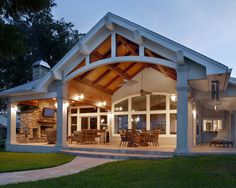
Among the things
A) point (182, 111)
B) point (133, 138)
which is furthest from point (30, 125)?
point (182, 111)

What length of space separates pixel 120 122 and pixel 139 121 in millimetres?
1253

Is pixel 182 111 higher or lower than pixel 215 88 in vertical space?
lower

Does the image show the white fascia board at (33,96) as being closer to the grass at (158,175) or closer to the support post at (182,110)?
the grass at (158,175)

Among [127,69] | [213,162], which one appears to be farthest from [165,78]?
[213,162]

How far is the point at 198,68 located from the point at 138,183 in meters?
5.59

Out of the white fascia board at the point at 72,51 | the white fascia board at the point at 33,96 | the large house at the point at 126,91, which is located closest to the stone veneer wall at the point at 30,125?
the large house at the point at 126,91

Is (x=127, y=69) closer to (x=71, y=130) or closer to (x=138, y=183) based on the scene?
(x=71, y=130)

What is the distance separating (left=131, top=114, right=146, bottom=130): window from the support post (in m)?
5.67

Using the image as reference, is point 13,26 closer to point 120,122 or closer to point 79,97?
point 79,97

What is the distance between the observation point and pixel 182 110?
10742 mm

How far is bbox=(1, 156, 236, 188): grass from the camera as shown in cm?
665

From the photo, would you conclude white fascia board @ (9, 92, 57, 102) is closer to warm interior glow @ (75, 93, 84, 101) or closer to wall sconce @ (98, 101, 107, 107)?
warm interior glow @ (75, 93, 84, 101)

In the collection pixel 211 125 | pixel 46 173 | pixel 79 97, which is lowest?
pixel 46 173

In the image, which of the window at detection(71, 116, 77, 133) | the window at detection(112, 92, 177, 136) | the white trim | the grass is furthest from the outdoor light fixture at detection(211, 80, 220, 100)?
the window at detection(71, 116, 77, 133)
